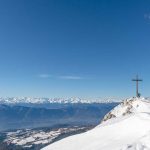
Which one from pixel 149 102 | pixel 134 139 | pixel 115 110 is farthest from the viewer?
pixel 115 110

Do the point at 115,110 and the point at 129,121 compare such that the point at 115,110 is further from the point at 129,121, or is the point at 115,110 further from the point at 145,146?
the point at 145,146

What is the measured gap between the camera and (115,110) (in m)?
49.9

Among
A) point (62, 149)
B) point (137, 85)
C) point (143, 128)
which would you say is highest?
point (137, 85)

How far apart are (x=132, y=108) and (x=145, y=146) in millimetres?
24138

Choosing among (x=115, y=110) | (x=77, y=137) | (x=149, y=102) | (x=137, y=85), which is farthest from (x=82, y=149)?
(x=137, y=85)

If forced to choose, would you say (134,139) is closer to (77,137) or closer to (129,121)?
(129,121)

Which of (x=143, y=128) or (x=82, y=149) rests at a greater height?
(x=143, y=128)

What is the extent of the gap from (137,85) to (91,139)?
96.4 ft

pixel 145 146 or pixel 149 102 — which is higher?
pixel 149 102

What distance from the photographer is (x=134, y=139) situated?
80.5 ft

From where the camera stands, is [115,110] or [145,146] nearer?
[145,146]

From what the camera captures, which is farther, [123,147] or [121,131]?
[121,131]

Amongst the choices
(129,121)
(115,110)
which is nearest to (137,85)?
(115,110)

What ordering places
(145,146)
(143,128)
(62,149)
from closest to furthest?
(145,146) < (143,128) < (62,149)
